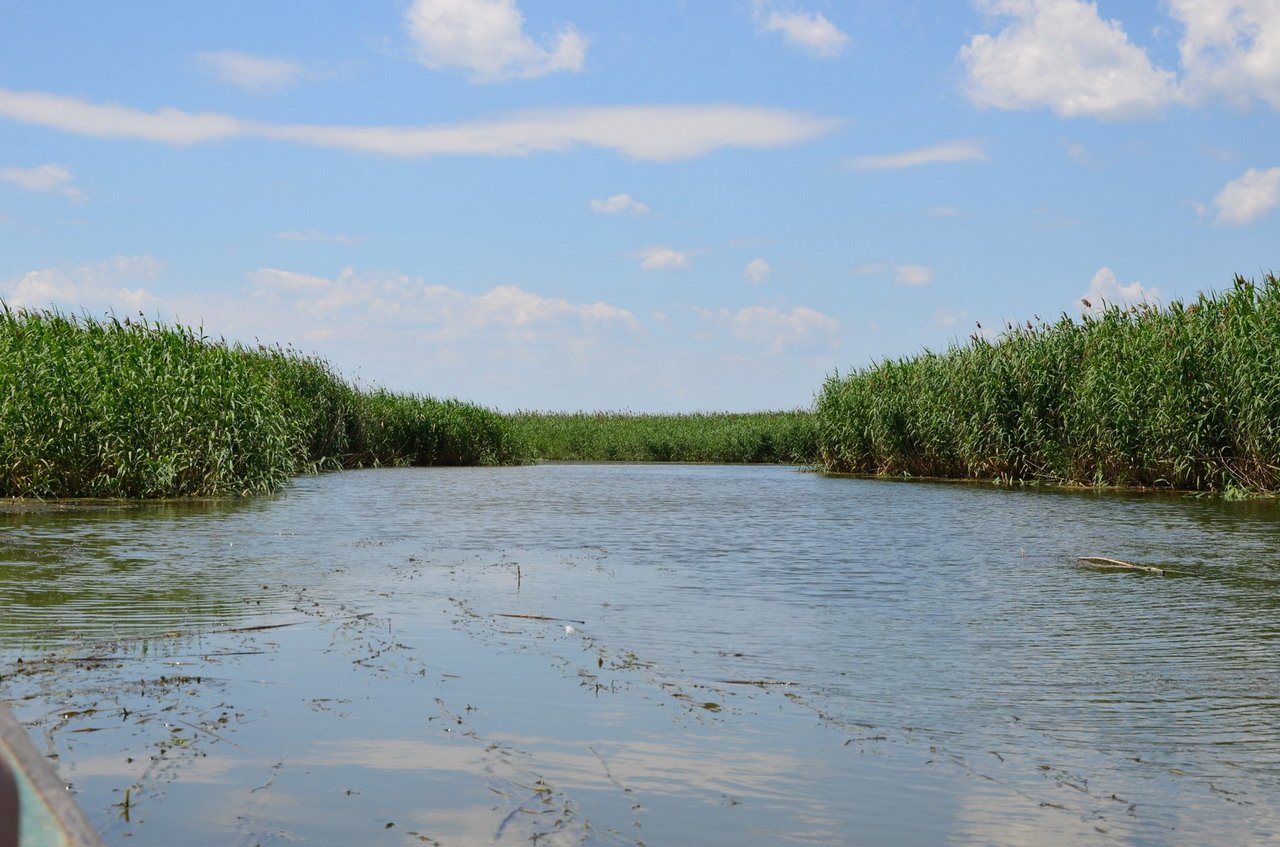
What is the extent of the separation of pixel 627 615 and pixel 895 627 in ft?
5.55

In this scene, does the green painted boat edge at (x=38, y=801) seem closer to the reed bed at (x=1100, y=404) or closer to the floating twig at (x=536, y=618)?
the floating twig at (x=536, y=618)

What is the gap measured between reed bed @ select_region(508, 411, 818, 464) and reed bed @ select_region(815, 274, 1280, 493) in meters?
11.0

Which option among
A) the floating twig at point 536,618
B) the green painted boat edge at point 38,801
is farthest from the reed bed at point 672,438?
the green painted boat edge at point 38,801

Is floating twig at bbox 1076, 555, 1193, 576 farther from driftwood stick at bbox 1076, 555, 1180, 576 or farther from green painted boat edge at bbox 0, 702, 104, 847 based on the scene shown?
green painted boat edge at bbox 0, 702, 104, 847

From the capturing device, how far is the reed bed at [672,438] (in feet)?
129

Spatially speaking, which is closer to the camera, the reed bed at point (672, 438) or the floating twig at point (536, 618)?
the floating twig at point (536, 618)

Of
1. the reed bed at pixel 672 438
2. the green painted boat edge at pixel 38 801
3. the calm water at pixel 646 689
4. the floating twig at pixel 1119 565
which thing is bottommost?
the calm water at pixel 646 689

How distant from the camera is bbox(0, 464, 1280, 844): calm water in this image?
142 inches

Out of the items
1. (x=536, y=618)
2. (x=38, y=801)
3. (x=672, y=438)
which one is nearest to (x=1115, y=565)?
(x=536, y=618)

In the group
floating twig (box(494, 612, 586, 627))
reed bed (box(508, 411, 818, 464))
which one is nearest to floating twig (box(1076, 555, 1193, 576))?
floating twig (box(494, 612, 586, 627))

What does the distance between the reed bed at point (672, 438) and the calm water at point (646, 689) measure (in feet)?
89.8

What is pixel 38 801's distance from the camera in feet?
3.19

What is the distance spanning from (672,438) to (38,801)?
1634 inches

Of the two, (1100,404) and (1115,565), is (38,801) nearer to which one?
(1115,565)
